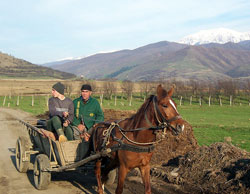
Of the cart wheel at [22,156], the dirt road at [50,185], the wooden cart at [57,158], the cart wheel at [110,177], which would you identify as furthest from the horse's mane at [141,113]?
the cart wheel at [22,156]

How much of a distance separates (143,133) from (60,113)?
2565 mm

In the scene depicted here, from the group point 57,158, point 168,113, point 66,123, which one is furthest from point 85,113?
point 168,113

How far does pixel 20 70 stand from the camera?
12125cm

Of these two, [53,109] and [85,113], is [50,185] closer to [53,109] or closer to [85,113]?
[53,109]

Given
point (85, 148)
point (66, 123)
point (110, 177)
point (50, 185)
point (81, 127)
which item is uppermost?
point (66, 123)

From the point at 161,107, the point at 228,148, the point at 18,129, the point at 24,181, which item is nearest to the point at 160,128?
the point at 161,107

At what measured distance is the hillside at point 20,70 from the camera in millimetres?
112988

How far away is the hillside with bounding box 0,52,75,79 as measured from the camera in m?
113

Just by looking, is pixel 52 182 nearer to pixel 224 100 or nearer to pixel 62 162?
pixel 62 162

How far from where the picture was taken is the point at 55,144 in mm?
6391

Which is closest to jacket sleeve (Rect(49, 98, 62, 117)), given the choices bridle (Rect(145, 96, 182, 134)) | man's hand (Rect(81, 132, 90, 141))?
man's hand (Rect(81, 132, 90, 141))

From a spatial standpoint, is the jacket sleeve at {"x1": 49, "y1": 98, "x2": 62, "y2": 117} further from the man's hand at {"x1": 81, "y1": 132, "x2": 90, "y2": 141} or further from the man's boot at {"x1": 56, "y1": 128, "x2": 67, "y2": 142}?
the man's hand at {"x1": 81, "y1": 132, "x2": 90, "y2": 141}

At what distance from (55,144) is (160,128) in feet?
8.63

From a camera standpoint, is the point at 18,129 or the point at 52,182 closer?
the point at 52,182
